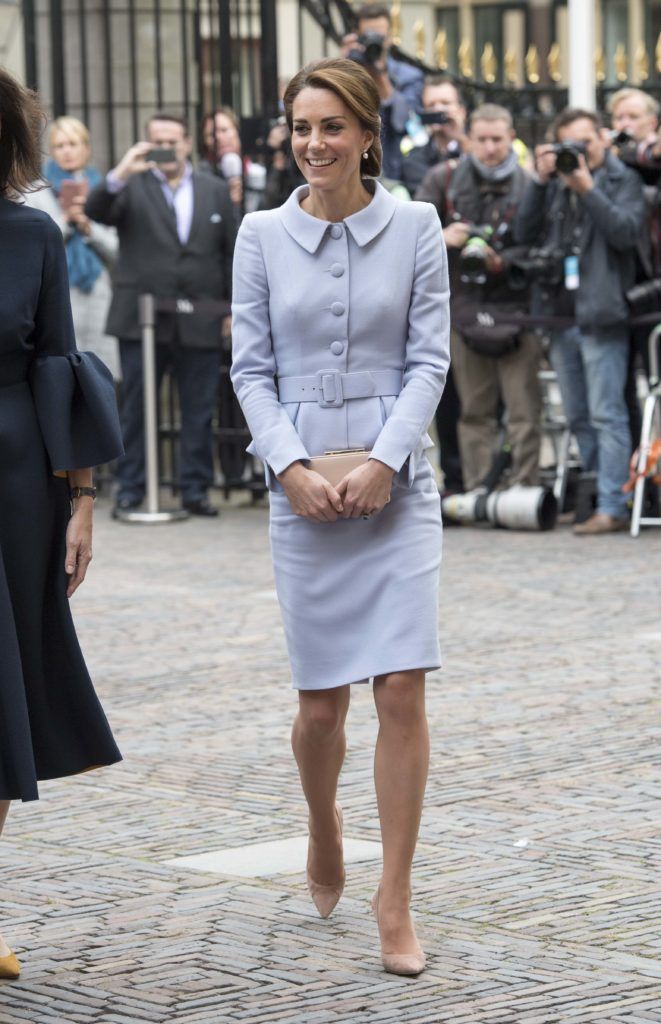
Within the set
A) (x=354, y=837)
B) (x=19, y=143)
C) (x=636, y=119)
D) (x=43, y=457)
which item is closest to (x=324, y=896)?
(x=354, y=837)

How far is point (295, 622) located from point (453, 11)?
36.1 metres

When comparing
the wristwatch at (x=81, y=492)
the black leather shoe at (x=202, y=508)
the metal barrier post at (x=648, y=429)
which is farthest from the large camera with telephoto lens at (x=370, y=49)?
the wristwatch at (x=81, y=492)

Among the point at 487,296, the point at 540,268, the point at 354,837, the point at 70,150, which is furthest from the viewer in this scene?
the point at 70,150

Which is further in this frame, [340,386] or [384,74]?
[384,74]

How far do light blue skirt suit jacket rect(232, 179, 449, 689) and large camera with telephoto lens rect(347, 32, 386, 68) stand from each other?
7.75m

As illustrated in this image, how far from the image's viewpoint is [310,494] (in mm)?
4273

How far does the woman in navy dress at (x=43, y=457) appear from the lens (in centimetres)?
416

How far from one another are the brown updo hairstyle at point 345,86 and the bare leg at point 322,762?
1225mm

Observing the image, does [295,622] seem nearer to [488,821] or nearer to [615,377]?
[488,821]

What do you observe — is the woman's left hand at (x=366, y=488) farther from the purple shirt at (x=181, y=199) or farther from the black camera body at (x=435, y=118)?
the purple shirt at (x=181, y=199)

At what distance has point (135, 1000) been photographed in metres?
4.04

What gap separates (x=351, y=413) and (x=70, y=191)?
8.76 metres

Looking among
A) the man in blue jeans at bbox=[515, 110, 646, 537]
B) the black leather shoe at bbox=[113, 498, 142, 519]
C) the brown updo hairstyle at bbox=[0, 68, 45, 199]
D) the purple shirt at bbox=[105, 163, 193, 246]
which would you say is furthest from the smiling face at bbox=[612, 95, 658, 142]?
the brown updo hairstyle at bbox=[0, 68, 45, 199]

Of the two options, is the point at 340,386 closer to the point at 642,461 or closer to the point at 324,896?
the point at 324,896
